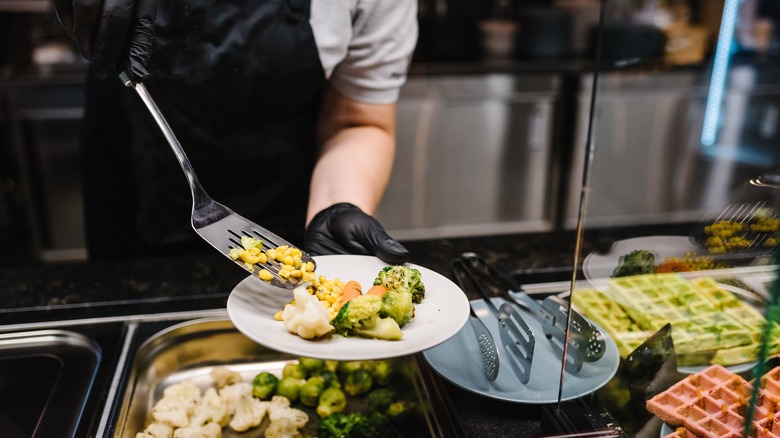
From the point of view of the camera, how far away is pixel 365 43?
1.64 meters

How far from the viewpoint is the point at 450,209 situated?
12.7ft

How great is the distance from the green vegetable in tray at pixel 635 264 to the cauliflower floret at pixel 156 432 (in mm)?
726

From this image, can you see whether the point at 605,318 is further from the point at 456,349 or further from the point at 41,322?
the point at 41,322

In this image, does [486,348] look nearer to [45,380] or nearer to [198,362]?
[198,362]

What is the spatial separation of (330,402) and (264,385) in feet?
0.40

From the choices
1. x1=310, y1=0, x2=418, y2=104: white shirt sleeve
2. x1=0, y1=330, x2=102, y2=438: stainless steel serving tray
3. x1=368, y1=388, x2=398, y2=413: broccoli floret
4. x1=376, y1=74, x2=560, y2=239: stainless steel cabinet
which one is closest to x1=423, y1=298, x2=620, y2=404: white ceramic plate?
x1=368, y1=388, x2=398, y2=413: broccoli floret

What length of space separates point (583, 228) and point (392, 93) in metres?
0.84

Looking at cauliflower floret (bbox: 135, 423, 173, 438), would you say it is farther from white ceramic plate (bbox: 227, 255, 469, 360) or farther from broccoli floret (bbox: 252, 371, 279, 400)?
white ceramic plate (bbox: 227, 255, 469, 360)

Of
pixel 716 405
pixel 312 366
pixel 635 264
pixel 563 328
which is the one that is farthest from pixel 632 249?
pixel 312 366

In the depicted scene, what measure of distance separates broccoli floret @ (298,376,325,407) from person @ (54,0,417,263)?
29 centimetres

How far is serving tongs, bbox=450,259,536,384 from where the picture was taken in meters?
1.01

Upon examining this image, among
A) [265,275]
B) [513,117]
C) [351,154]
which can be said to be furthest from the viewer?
[513,117]

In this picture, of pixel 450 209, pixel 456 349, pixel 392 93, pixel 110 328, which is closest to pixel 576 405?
pixel 456 349

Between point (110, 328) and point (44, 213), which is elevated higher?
point (110, 328)
